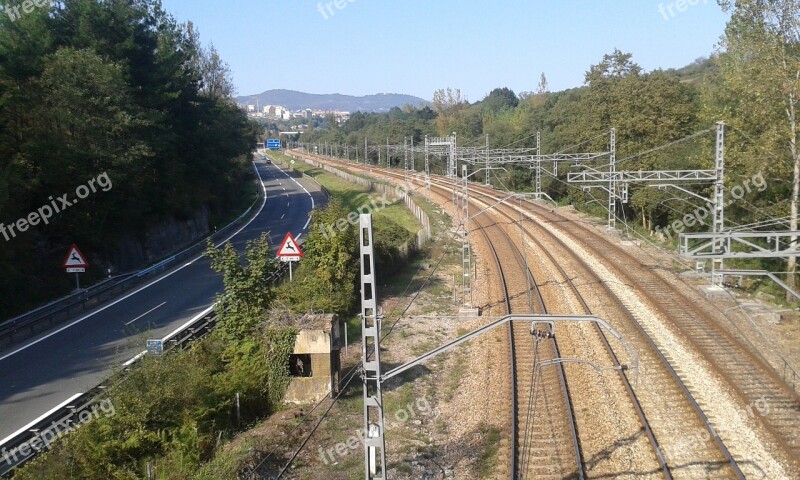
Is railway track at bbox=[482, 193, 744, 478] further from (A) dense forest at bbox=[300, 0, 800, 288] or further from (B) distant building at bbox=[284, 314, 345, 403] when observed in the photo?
(B) distant building at bbox=[284, 314, 345, 403]

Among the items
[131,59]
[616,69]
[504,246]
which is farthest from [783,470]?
[616,69]

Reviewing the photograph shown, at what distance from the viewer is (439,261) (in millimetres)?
30281

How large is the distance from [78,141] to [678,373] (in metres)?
22.4

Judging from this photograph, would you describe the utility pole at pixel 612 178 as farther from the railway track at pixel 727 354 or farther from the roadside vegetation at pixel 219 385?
the roadside vegetation at pixel 219 385

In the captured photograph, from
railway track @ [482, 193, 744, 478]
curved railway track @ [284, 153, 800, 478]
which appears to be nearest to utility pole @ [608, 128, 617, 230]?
curved railway track @ [284, 153, 800, 478]

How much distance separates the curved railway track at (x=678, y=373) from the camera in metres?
11.5

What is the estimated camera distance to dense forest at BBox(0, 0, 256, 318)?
23047 millimetres

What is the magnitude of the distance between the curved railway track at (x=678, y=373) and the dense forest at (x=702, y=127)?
10.5 ft

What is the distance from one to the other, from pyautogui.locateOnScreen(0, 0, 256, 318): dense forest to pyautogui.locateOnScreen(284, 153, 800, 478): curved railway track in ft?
53.5

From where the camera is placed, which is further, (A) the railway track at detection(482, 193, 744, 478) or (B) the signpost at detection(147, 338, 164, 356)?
(B) the signpost at detection(147, 338, 164, 356)

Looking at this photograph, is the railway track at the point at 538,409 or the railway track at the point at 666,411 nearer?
the railway track at the point at 666,411

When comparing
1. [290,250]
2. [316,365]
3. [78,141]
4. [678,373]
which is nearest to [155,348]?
[316,365]

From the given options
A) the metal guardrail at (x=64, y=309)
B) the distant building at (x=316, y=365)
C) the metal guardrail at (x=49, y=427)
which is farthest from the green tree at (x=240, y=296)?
the metal guardrail at (x=64, y=309)

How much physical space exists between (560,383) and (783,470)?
4.92m
